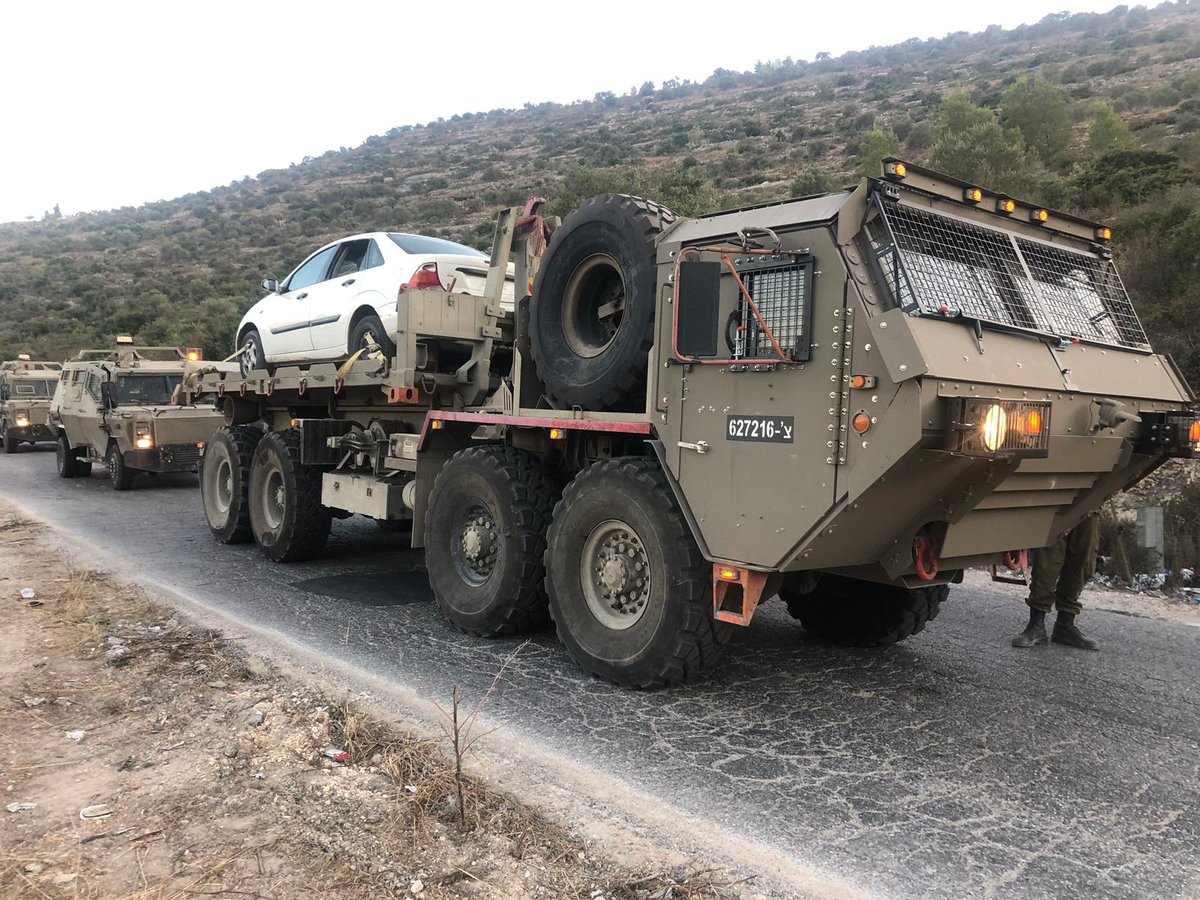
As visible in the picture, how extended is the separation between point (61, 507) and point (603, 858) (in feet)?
41.8

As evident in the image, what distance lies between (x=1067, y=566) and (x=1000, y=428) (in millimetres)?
3010

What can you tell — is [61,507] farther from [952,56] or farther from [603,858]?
[952,56]

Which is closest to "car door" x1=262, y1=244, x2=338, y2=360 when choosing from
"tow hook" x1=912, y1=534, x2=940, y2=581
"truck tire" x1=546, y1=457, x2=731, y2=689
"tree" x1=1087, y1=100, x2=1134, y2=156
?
"truck tire" x1=546, y1=457, x2=731, y2=689

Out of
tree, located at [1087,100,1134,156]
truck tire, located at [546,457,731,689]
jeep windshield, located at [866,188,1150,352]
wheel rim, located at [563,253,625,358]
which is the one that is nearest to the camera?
jeep windshield, located at [866,188,1150,352]

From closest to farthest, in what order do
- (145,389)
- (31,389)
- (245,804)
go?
1. (245,804)
2. (145,389)
3. (31,389)

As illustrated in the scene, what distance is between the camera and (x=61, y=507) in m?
13.1

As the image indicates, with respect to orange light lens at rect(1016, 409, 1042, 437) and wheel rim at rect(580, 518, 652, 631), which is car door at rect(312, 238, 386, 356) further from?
orange light lens at rect(1016, 409, 1042, 437)

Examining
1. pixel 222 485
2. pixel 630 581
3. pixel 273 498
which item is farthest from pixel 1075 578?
pixel 222 485

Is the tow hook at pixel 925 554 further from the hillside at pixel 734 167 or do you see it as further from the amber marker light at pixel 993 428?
the hillside at pixel 734 167

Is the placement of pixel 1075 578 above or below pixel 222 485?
below

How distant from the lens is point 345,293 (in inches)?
351

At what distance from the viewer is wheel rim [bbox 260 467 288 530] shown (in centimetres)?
912

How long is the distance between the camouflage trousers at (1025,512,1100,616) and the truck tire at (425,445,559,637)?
339cm

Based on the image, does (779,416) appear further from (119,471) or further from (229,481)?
(119,471)
